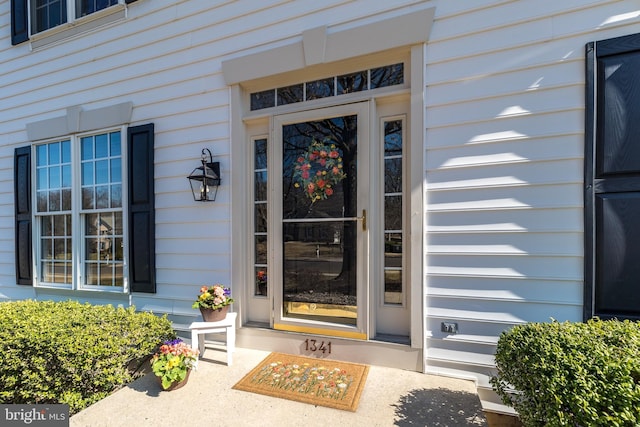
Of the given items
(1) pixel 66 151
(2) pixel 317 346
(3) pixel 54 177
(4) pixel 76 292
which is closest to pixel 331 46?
(2) pixel 317 346

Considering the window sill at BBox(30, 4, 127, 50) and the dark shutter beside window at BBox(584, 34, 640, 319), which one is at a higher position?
the window sill at BBox(30, 4, 127, 50)

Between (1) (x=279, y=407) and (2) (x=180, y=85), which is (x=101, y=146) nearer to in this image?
(2) (x=180, y=85)

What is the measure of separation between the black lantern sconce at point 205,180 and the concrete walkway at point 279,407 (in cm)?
166

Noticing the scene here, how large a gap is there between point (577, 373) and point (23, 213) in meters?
6.09

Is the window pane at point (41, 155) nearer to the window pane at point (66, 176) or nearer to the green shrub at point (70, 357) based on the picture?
the window pane at point (66, 176)

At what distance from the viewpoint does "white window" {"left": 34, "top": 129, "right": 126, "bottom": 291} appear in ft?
12.4

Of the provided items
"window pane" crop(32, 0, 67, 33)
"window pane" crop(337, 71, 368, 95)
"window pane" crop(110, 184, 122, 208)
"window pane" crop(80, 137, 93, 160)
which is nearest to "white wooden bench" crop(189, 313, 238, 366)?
"window pane" crop(110, 184, 122, 208)

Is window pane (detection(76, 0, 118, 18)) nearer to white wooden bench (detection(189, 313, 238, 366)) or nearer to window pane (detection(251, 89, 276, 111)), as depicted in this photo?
window pane (detection(251, 89, 276, 111))

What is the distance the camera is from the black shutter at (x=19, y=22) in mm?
4270

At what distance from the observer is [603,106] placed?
6.74ft

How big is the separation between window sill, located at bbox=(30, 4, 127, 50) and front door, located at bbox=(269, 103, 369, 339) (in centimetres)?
263

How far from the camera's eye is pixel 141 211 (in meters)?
3.53

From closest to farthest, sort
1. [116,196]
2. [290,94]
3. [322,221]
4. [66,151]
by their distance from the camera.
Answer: [322,221], [290,94], [116,196], [66,151]

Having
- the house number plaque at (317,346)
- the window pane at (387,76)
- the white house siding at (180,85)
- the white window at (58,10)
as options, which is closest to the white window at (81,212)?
the white house siding at (180,85)
